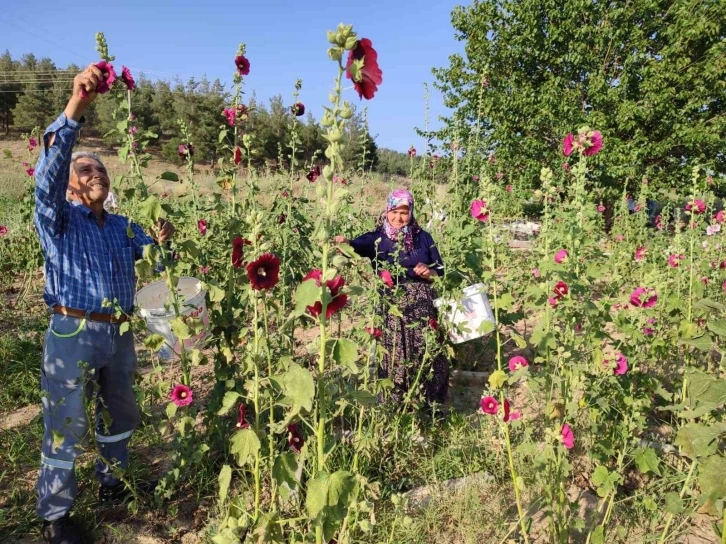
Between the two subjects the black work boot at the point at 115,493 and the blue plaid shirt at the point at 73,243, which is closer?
the blue plaid shirt at the point at 73,243

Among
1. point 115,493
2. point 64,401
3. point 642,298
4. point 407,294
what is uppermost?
point 642,298

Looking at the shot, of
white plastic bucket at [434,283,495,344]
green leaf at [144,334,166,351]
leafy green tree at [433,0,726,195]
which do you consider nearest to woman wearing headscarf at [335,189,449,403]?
white plastic bucket at [434,283,495,344]

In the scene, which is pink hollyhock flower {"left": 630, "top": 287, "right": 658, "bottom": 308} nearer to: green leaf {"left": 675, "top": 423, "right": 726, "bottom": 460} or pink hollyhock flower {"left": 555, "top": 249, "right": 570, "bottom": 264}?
pink hollyhock flower {"left": 555, "top": 249, "right": 570, "bottom": 264}

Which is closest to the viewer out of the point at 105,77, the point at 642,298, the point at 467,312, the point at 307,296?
the point at 307,296

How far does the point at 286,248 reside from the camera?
2432mm

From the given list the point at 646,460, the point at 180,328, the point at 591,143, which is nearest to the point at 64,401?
the point at 180,328

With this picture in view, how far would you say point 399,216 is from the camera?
302 centimetres

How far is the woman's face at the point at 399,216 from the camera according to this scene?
299 cm

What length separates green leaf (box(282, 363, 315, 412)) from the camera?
1.16 meters

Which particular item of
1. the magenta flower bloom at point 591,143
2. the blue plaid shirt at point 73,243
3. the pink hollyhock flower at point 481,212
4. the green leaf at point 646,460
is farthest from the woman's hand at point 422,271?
the blue plaid shirt at point 73,243

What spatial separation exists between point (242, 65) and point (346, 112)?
1.48 meters

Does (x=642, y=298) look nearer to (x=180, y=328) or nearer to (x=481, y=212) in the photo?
(x=481, y=212)

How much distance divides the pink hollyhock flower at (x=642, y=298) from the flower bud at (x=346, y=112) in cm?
177

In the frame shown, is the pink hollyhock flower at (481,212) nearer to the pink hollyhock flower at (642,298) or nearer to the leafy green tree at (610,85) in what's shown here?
the pink hollyhock flower at (642,298)
